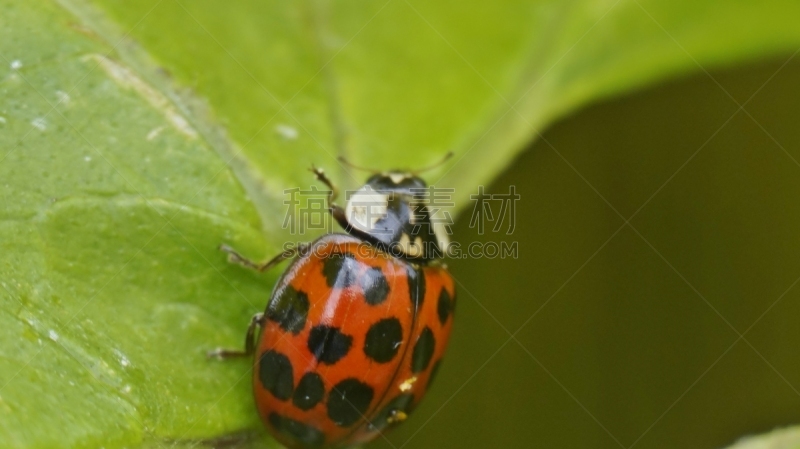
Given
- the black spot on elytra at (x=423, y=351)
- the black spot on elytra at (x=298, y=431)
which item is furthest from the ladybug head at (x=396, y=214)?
the black spot on elytra at (x=298, y=431)

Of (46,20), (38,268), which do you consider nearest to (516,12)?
(46,20)

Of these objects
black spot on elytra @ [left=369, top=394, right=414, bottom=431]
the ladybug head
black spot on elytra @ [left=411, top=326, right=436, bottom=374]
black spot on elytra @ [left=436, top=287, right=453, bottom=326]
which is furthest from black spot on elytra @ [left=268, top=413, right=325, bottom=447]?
the ladybug head

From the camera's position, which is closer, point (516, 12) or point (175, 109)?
point (175, 109)

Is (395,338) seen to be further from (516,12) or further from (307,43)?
(516,12)

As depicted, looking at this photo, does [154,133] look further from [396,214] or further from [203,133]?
[396,214]

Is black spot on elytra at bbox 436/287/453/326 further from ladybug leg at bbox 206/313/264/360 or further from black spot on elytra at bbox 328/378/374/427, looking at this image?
ladybug leg at bbox 206/313/264/360

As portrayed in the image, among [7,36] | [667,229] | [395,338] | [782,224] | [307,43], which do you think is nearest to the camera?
[7,36]

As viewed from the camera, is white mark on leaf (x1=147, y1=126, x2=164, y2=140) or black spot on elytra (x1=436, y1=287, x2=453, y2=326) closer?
white mark on leaf (x1=147, y1=126, x2=164, y2=140)
